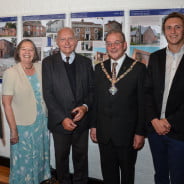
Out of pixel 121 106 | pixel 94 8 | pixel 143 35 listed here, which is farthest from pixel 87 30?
pixel 121 106

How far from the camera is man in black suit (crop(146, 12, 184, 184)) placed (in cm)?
163

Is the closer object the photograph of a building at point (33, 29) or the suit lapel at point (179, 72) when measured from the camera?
the suit lapel at point (179, 72)

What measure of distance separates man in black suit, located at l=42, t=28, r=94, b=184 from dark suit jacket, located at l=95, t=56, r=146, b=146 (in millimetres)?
234

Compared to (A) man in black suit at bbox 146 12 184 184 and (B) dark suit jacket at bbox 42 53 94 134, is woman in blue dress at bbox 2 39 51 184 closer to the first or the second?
(B) dark suit jacket at bbox 42 53 94 134

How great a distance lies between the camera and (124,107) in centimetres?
182

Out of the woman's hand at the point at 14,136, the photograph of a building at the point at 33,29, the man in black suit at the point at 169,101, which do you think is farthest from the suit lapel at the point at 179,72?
the photograph of a building at the point at 33,29

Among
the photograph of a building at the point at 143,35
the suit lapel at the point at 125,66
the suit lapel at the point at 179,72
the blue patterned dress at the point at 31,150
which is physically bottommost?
the blue patterned dress at the point at 31,150

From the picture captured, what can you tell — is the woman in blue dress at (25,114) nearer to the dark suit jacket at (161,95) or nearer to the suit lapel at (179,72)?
the dark suit jacket at (161,95)

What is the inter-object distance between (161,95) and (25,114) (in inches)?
50.7

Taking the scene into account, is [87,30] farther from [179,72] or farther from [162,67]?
[179,72]

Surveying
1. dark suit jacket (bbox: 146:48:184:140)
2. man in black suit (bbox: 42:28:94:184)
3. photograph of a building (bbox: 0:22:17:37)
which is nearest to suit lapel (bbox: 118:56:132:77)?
dark suit jacket (bbox: 146:48:184:140)

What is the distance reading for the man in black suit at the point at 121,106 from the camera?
1.81 metres

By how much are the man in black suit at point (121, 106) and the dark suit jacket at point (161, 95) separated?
7 cm

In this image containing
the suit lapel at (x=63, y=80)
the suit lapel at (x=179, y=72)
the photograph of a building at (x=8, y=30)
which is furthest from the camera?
the photograph of a building at (x=8, y=30)
